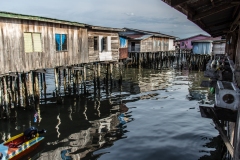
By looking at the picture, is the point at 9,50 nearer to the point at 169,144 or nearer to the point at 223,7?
the point at 169,144

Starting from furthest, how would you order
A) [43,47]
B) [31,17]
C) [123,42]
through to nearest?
1. [123,42]
2. [43,47]
3. [31,17]

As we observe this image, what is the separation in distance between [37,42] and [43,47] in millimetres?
510

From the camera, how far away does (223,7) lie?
4.92 meters

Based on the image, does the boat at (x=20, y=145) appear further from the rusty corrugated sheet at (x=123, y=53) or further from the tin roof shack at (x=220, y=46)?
the tin roof shack at (x=220, y=46)

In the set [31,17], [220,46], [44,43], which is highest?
[31,17]

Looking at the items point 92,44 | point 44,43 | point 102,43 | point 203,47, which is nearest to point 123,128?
point 44,43

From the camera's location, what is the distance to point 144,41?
1407 inches

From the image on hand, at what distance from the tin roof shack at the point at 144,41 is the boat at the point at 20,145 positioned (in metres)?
24.5

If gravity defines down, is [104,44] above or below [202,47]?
below

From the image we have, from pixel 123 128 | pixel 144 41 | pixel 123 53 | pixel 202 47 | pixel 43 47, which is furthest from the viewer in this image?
pixel 202 47

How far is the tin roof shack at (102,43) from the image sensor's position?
61.0 ft

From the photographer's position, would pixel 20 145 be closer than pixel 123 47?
Yes

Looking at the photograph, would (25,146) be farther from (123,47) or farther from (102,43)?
(123,47)

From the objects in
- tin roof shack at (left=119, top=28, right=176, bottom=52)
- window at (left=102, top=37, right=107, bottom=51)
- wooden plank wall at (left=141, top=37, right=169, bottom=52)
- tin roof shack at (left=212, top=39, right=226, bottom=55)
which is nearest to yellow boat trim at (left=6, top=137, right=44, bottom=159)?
window at (left=102, top=37, right=107, bottom=51)
